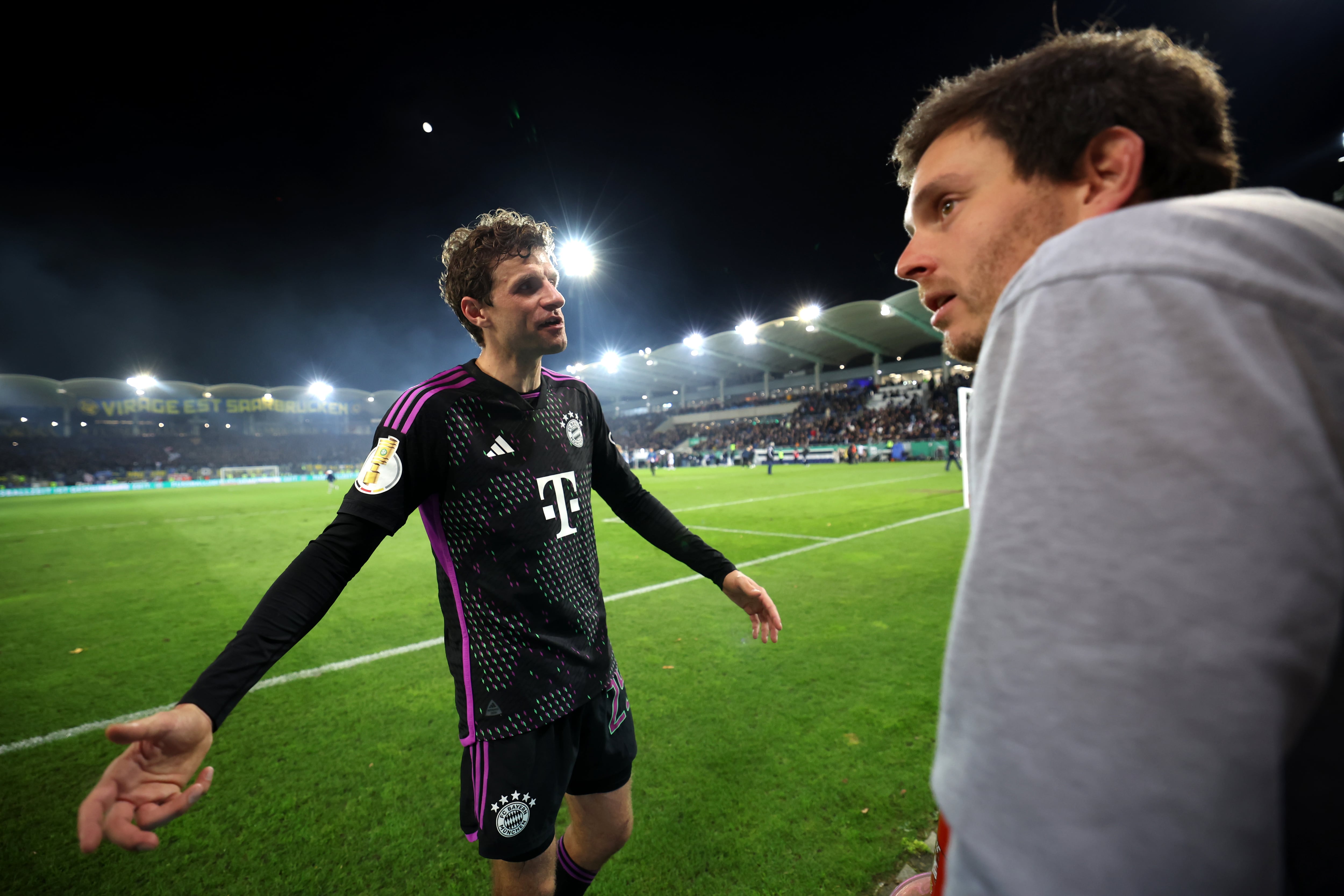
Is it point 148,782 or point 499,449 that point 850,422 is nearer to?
point 499,449

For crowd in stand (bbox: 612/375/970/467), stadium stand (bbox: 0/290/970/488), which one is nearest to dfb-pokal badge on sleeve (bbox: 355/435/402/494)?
stadium stand (bbox: 0/290/970/488)

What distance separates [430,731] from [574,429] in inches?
104

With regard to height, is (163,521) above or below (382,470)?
below

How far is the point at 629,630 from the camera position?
5.69 metres

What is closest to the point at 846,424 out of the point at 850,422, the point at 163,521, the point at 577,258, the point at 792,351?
the point at 850,422

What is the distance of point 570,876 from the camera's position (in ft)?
7.72

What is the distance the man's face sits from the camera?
2.48 meters

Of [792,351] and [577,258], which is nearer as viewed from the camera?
[577,258]

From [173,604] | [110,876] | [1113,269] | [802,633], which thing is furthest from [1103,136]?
[173,604]

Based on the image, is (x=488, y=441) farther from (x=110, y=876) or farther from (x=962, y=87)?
(x=110, y=876)

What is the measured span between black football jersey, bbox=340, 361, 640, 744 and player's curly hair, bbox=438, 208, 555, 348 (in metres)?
0.37

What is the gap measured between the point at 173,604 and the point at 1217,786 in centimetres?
954

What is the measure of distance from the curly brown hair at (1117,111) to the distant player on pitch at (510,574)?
1.82 m

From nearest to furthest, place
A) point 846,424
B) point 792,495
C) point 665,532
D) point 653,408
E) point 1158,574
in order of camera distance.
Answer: point 1158,574 → point 665,532 → point 792,495 → point 846,424 → point 653,408
